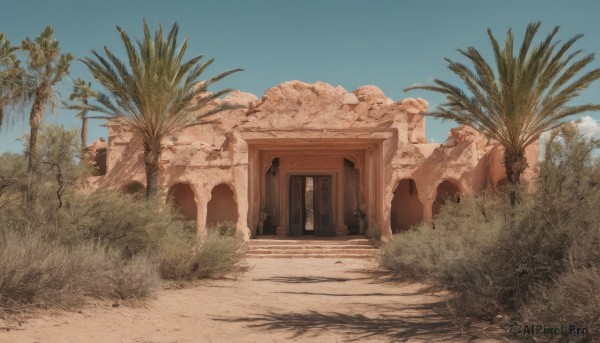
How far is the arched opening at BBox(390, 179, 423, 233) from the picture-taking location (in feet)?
67.4

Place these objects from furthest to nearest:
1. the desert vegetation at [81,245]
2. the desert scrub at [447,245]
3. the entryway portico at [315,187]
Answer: the entryway portico at [315,187] → the desert scrub at [447,245] → the desert vegetation at [81,245]

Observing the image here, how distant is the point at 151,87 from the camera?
43.1ft

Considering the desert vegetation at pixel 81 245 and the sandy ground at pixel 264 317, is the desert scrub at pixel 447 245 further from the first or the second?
the desert vegetation at pixel 81 245

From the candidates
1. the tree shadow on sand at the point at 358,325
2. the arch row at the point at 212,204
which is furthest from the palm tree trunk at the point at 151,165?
the tree shadow on sand at the point at 358,325

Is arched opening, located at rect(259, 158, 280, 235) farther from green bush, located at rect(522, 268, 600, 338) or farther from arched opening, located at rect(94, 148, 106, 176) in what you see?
green bush, located at rect(522, 268, 600, 338)

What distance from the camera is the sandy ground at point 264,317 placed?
19.2ft

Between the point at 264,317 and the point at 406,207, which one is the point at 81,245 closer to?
the point at 264,317

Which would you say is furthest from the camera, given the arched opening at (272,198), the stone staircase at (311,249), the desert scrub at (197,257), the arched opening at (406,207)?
the arched opening at (272,198)

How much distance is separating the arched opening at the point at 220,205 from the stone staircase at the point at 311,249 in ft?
7.50

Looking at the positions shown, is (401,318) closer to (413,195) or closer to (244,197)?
(244,197)

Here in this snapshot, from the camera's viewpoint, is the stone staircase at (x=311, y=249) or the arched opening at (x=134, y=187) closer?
the stone staircase at (x=311, y=249)

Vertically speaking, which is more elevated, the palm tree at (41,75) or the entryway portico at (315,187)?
the palm tree at (41,75)

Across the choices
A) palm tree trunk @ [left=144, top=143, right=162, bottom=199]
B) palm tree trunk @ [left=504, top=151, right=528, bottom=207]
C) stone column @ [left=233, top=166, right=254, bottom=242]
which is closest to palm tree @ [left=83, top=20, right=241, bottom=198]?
palm tree trunk @ [left=144, top=143, right=162, bottom=199]

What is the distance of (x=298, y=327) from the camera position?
6.64m
